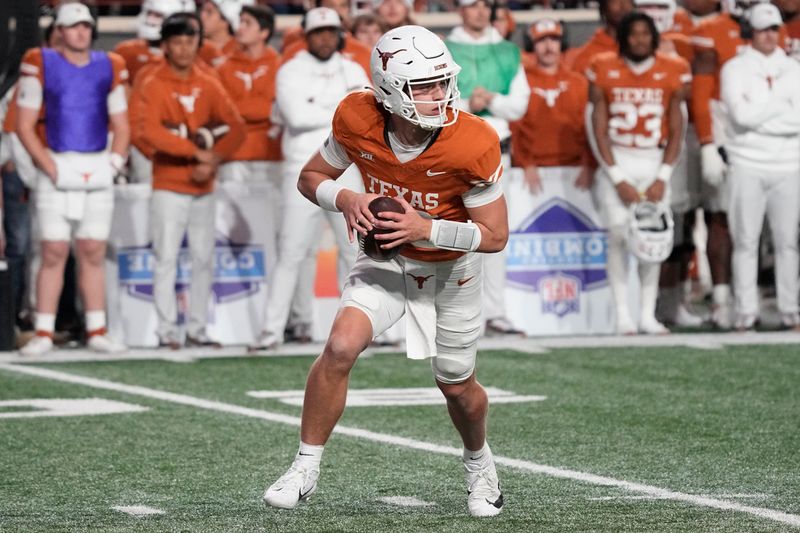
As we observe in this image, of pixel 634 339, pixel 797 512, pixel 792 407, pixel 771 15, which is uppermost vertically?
pixel 771 15

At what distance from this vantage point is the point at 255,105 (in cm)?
1105

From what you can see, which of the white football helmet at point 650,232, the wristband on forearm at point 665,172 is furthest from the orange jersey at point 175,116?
the wristband on forearm at point 665,172

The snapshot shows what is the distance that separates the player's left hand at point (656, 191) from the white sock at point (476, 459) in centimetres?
552

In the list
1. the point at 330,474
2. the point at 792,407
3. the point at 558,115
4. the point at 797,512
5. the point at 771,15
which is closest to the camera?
the point at 797,512

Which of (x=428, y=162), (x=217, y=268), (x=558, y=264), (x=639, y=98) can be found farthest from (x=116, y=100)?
(x=428, y=162)

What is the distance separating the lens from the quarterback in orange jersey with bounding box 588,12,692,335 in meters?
10.7

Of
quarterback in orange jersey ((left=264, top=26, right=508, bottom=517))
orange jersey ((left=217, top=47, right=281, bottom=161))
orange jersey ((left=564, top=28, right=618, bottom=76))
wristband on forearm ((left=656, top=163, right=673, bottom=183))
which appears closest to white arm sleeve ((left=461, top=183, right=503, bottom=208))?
quarterback in orange jersey ((left=264, top=26, right=508, bottom=517))

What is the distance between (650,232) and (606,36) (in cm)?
201

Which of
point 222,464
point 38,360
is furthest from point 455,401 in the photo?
point 38,360

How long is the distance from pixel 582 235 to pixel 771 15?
1943mm

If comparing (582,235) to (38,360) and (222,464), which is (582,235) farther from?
(222,464)

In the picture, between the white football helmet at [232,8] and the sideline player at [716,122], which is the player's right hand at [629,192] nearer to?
the sideline player at [716,122]

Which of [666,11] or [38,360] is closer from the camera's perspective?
[38,360]

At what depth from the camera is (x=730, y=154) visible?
10859mm
